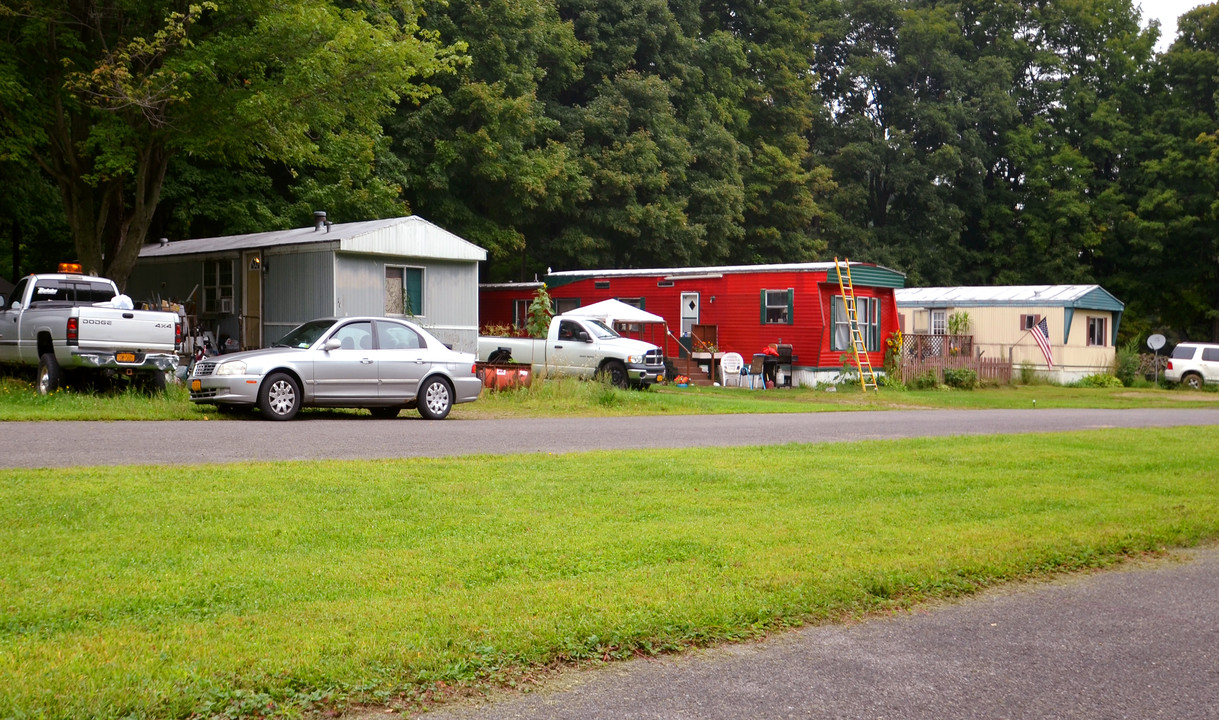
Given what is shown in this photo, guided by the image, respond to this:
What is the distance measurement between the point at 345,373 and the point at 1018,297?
30.1 m

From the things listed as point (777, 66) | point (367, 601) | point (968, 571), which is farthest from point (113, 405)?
point (777, 66)

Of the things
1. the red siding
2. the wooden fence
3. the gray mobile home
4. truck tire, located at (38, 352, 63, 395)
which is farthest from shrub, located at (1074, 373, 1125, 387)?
truck tire, located at (38, 352, 63, 395)

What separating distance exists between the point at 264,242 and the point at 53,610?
20.7m

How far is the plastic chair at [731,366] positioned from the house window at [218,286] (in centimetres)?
1332

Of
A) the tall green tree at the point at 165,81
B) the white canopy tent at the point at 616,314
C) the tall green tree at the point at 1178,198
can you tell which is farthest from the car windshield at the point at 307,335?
the tall green tree at the point at 1178,198

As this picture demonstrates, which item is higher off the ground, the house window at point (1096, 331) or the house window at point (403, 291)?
the house window at point (403, 291)

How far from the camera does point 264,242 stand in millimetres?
24906

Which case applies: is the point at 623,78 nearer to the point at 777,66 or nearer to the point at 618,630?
the point at 777,66

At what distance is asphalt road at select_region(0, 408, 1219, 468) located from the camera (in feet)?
35.5

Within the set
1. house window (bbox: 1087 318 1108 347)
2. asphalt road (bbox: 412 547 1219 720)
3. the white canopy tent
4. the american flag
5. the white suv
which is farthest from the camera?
house window (bbox: 1087 318 1108 347)

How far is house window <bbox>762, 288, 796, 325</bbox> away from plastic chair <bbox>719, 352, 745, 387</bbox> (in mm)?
1507

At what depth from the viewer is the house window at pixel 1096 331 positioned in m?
40.7

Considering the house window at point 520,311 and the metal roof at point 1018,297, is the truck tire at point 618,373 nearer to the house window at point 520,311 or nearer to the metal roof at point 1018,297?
the house window at point 520,311

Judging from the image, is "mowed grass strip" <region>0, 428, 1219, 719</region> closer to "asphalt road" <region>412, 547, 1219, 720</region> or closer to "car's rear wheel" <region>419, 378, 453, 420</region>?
"asphalt road" <region>412, 547, 1219, 720</region>
